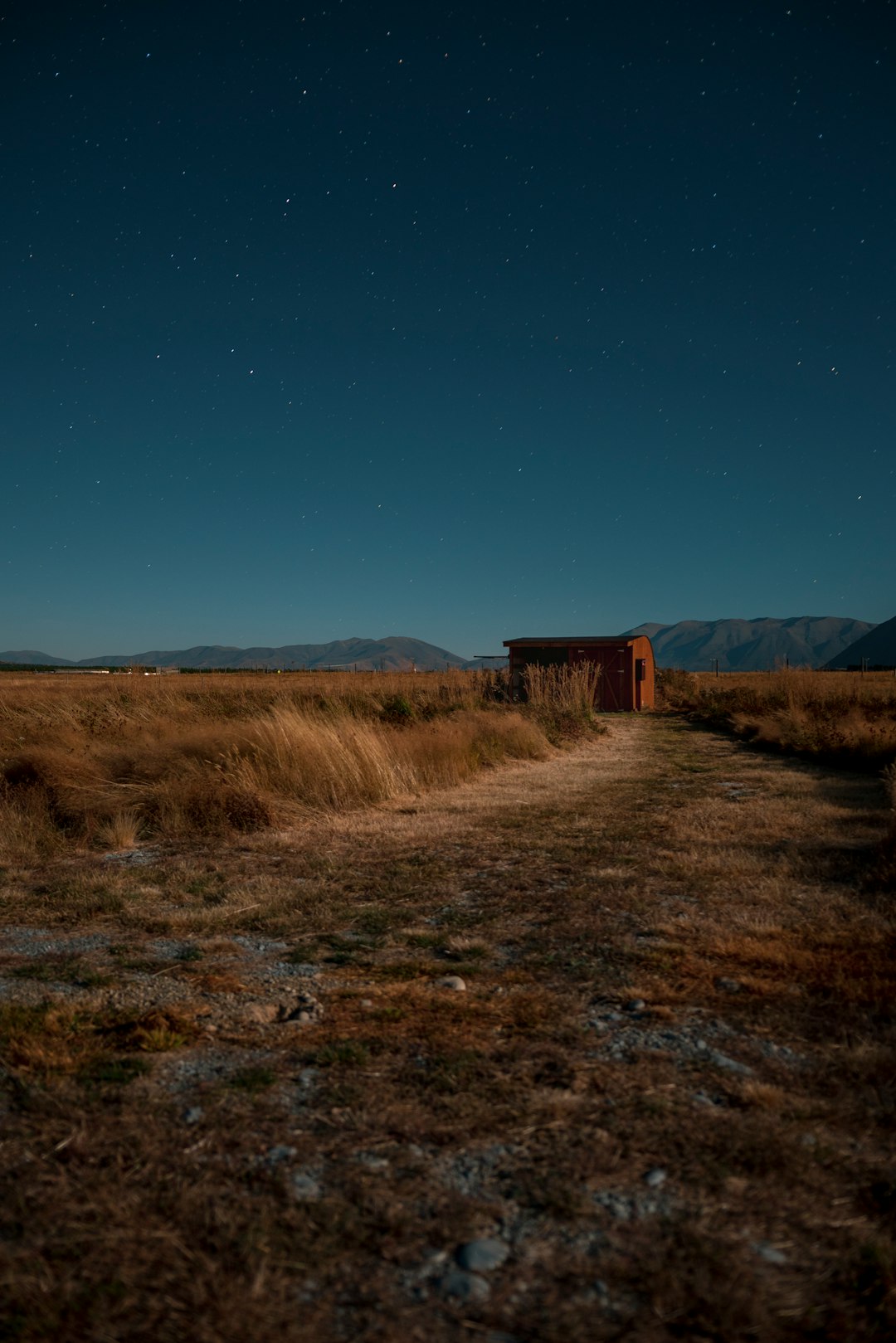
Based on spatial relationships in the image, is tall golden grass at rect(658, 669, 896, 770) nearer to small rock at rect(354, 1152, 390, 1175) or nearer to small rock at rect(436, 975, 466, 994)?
small rock at rect(436, 975, 466, 994)

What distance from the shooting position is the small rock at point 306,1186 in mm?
2051

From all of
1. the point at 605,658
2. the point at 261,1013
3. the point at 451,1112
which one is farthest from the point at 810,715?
the point at 451,1112

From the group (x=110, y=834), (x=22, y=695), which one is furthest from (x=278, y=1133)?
(x=22, y=695)

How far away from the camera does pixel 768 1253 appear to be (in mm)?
1841

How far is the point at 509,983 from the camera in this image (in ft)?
12.2

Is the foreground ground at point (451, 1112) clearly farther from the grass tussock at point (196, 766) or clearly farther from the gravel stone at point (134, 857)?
the grass tussock at point (196, 766)

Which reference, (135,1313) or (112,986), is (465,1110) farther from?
(112,986)

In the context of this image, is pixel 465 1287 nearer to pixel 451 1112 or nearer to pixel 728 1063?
pixel 451 1112

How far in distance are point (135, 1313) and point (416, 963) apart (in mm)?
2399

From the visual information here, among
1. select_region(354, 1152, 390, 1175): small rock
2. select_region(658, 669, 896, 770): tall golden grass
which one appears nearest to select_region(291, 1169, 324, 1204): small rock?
select_region(354, 1152, 390, 1175): small rock

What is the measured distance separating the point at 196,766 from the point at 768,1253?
24.3ft

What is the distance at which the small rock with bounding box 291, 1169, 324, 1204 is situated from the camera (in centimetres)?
205

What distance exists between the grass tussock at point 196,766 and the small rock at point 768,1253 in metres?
6.10

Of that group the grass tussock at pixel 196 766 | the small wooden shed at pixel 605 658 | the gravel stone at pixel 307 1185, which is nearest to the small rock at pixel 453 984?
the gravel stone at pixel 307 1185
